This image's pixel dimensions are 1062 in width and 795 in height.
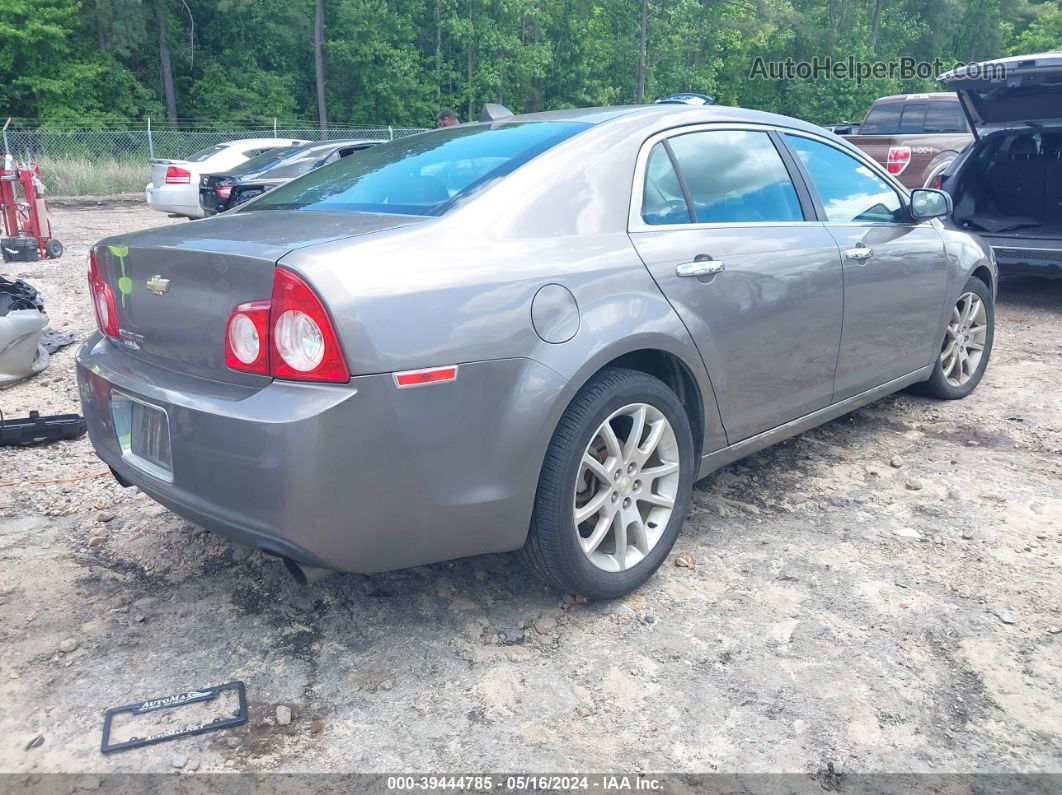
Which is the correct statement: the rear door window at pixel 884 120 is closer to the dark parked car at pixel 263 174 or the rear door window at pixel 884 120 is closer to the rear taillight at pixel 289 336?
the dark parked car at pixel 263 174

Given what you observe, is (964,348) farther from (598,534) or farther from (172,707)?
(172,707)

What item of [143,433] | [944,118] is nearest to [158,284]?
[143,433]

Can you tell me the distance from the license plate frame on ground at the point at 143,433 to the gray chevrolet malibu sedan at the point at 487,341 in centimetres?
1

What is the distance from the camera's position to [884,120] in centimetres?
1289

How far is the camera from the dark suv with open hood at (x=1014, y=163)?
652 centimetres

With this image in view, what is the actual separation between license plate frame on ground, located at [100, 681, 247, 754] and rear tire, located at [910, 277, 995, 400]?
3873 mm

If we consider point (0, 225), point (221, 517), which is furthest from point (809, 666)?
point (0, 225)

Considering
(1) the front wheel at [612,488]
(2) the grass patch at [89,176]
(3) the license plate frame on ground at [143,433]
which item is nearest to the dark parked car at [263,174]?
(3) the license plate frame on ground at [143,433]

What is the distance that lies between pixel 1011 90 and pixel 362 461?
6.60 metres

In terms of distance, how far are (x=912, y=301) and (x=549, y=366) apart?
246 cm

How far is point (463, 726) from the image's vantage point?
2.32 metres

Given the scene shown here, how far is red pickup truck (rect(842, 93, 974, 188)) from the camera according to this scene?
34.2 ft

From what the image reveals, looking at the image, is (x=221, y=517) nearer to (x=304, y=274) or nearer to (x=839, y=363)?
(x=304, y=274)

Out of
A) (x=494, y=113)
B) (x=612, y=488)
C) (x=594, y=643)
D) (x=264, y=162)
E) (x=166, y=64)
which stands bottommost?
(x=594, y=643)
